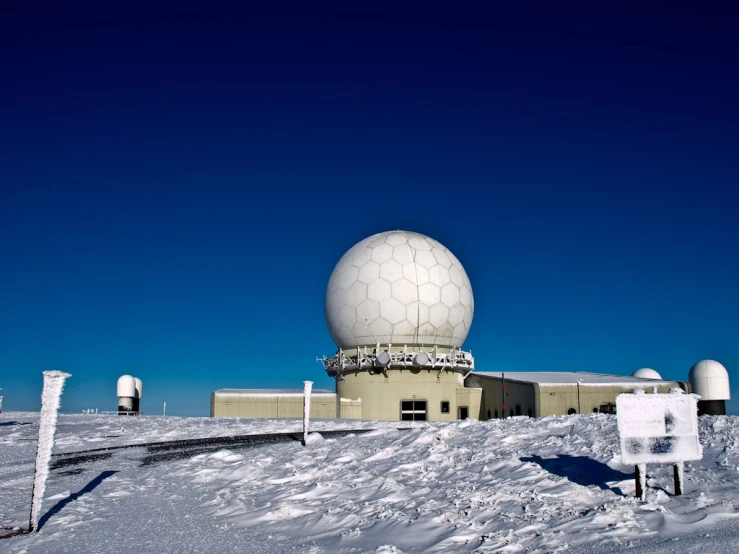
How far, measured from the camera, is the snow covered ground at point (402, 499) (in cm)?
629

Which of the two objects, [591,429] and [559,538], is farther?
[591,429]

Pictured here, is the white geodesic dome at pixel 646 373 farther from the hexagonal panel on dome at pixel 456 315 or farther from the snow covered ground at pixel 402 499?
the snow covered ground at pixel 402 499

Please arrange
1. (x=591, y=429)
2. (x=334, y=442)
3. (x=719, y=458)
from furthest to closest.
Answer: (x=334, y=442) → (x=591, y=429) → (x=719, y=458)

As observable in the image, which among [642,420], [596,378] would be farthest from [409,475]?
[596,378]

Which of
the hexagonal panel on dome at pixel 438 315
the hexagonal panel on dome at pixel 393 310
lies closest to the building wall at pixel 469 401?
the hexagonal panel on dome at pixel 438 315

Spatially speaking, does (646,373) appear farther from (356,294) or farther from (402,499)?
(402,499)

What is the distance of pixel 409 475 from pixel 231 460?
4634 millimetres

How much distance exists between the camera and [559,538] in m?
6.04

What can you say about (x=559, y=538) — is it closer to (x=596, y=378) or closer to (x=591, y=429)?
(x=591, y=429)

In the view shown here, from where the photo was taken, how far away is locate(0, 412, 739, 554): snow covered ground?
6.29 metres

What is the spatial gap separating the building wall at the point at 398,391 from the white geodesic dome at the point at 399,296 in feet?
5.68

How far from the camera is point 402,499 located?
8352 millimetres

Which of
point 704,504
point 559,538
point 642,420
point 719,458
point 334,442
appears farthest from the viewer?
point 334,442

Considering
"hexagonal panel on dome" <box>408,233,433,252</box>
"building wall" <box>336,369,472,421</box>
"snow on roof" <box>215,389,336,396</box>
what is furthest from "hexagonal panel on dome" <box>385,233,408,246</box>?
"snow on roof" <box>215,389,336,396</box>
